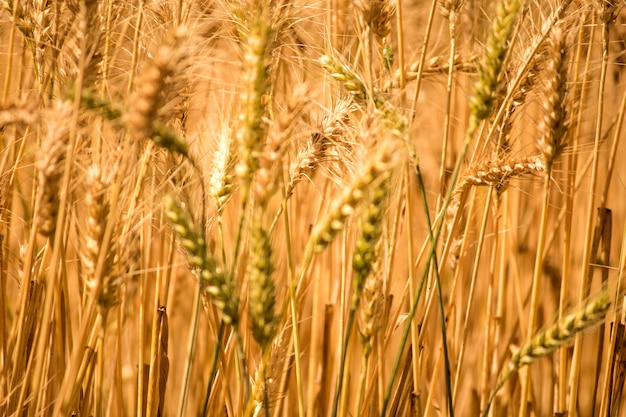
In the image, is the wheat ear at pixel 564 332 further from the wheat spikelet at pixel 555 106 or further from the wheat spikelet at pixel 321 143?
the wheat spikelet at pixel 321 143

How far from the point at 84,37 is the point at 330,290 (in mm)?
936

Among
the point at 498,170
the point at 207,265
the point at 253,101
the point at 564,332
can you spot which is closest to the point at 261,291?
the point at 207,265

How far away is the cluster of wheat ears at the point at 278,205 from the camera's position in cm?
65

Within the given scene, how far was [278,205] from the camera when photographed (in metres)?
1.16

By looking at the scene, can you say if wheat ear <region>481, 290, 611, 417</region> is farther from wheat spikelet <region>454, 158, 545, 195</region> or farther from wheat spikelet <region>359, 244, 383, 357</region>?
wheat spikelet <region>454, 158, 545, 195</region>

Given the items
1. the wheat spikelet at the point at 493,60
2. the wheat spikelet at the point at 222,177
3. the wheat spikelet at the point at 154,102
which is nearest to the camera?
the wheat spikelet at the point at 154,102

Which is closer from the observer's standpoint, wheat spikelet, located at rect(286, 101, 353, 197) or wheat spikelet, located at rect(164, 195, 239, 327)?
wheat spikelet, located at rect(164, 195, 239, 327)

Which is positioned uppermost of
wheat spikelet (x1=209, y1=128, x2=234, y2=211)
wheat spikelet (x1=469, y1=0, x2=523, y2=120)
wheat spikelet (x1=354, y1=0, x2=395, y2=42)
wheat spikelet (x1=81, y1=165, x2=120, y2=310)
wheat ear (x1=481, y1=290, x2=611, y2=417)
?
wheat spikelet (x1=354, y1=0, x2=395, y2=42)

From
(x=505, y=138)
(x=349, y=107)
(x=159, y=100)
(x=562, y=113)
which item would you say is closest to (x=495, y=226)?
(x=505, y=138)

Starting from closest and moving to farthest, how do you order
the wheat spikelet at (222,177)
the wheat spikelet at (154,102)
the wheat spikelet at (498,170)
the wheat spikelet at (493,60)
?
the wheat spikelet at (154,102)
the wheat spikelet at (493,60)
the wheat spikelet at (222,177)
the wheat spikelet at (498,170)

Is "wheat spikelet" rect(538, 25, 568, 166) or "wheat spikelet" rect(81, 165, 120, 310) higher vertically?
"wheat spikelet" rect(538, 25, 568, 166)

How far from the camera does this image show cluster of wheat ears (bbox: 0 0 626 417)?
0.65 metres

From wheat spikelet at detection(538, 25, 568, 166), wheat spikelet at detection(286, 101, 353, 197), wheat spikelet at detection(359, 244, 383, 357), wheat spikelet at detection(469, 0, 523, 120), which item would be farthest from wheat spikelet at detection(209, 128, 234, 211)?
wheat spikelet at detection(538, 25, 568, 166)

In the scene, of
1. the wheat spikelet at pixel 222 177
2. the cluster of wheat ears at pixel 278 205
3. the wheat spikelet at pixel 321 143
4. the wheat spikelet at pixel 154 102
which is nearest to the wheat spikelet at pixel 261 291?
the cluster of wheat ears at pixel 278 205
